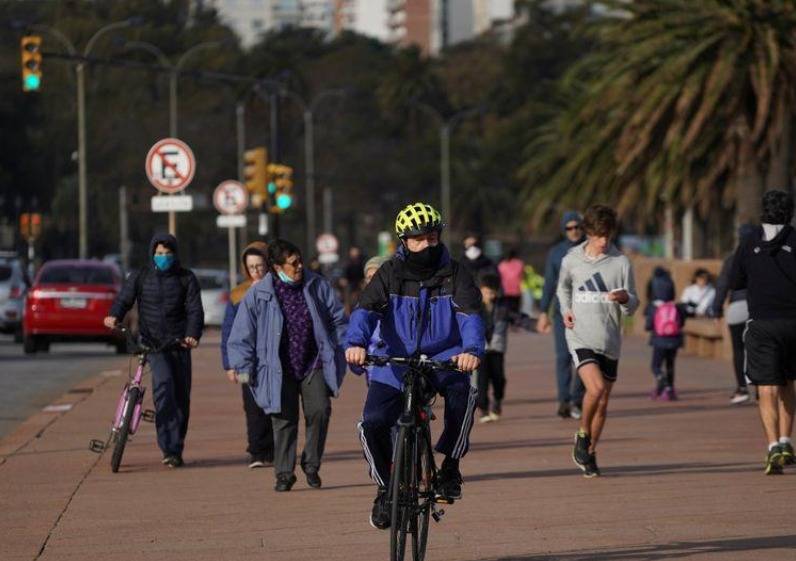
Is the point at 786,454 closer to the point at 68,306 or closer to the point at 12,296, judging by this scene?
the point at 68,306

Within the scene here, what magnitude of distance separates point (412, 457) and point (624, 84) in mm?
24061

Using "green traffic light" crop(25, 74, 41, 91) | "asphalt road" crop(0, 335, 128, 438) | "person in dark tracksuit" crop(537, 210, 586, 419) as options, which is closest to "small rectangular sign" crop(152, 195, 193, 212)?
"asphalt road" crop(0, 335, 128, 438)

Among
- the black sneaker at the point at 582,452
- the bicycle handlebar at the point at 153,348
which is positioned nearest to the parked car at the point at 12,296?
the bicycle handlebar at the point at 153,348

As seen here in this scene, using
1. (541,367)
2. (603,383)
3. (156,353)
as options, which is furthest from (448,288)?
(541,367)

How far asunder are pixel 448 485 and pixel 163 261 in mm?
5433

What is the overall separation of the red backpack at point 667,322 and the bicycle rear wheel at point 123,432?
815cm

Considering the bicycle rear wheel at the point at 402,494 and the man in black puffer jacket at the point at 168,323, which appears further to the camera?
the man in black puffer jacket at the point at 168,323

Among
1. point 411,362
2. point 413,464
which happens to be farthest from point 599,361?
point 413,464

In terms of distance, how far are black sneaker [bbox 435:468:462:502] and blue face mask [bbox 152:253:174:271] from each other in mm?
5352

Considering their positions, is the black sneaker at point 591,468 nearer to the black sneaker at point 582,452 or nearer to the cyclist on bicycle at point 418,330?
the black sneaker at point 582,452

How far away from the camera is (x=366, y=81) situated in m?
117

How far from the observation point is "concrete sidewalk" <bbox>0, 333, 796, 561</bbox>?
10.3 metres

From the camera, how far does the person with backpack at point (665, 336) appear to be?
21231 mm

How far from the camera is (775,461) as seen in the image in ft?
43.3
